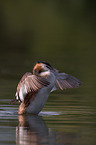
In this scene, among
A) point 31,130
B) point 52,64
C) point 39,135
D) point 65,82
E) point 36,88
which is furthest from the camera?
point 52,64

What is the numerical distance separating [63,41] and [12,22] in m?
6.40

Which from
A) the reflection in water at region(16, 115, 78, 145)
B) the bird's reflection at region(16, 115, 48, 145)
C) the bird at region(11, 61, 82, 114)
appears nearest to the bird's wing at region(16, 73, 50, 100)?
the bird at region(11, 61, 82, 114)

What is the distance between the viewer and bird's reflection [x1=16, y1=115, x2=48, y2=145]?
7.99m

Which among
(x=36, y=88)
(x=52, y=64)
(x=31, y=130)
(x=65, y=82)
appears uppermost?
(x=36, y=88)

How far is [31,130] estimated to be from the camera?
882cm

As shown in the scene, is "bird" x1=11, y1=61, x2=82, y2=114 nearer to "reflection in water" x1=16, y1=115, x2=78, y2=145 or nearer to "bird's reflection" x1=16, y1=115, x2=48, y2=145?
"bird's reflection" x1=16, y1=115, x2=48, y2=145

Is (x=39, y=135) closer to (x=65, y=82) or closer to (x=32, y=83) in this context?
(x=32, y=83)

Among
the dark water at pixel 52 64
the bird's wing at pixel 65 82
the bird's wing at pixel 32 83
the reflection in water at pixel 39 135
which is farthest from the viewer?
the bird's wing at pixel 65 82

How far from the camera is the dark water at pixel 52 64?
28.1ft

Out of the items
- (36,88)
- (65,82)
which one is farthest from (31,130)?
(65,82)

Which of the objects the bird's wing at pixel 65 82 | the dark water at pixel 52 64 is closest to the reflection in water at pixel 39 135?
the dark water at pixel 52 64

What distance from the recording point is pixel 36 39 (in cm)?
4356

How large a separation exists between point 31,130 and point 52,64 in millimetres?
14605

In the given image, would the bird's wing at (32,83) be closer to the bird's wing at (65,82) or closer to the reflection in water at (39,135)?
the reflection in water at (39,135)
